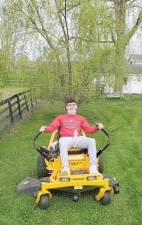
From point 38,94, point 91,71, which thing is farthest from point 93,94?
point 38,94

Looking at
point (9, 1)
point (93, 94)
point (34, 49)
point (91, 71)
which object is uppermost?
point (9, 1)

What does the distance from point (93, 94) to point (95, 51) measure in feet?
4.54

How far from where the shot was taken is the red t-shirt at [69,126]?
5570 millimetres

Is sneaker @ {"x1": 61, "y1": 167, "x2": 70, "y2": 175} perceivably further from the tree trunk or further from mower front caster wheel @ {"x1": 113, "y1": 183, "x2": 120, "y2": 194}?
the tree trunk

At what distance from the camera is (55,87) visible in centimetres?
1113

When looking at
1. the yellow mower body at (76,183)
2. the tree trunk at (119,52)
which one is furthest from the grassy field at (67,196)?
the tree trunk at (119,52)

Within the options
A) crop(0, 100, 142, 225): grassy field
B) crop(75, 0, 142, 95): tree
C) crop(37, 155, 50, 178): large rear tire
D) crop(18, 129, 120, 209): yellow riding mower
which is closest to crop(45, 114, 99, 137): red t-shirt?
crop(18, 129, 120, 209): yellow riding mower

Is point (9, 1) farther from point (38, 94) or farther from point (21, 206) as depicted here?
point (21, 206)

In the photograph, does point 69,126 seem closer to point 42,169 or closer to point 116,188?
point 42,169

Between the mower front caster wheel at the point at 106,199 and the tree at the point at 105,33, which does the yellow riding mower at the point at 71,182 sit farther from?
the tree at the point at 105,33

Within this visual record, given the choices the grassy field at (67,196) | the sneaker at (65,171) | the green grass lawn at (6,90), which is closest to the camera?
the grassy field at (67,196)

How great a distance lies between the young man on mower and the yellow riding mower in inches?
5.4

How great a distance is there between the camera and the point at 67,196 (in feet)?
16.6

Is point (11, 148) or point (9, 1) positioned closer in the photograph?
point (11, 148)
